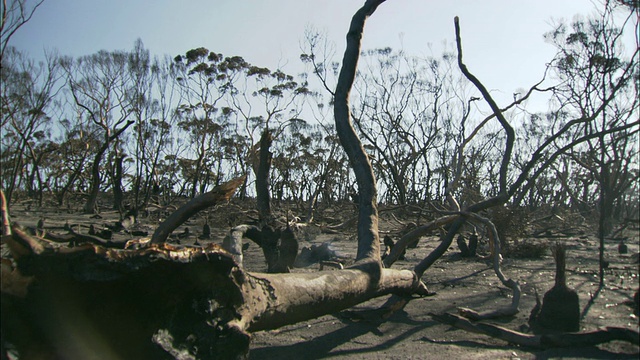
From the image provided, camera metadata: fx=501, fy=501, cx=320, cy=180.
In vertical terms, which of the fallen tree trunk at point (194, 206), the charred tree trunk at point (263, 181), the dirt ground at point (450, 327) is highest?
the charred tree trunk at point (263, 181)

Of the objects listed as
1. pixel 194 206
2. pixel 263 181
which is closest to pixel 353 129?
pixel 194 206

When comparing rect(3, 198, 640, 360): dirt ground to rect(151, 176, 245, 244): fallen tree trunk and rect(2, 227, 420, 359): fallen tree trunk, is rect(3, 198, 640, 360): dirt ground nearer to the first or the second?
rect(2, 227, 420, 359): fallen tree trunk

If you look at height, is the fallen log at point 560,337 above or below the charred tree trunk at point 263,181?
below

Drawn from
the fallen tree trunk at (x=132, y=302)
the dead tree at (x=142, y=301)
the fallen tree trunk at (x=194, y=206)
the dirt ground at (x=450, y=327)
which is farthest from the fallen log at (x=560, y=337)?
the fallen tree trunk at (x=194, y=206)

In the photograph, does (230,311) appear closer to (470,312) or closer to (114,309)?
(114,309)

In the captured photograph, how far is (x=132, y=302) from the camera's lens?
2.41 metres

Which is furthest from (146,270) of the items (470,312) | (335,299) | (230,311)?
(470,312)

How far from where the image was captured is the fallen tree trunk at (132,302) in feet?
7.00

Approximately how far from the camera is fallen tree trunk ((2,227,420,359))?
213 cm

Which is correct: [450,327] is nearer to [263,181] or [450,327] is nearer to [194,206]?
[194,206]

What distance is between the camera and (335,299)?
326cm

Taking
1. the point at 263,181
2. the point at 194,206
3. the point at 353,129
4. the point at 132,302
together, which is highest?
the point at 353,129

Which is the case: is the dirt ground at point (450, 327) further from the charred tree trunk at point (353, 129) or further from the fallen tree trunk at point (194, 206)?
the fallen tree trunk at point (194, 206)

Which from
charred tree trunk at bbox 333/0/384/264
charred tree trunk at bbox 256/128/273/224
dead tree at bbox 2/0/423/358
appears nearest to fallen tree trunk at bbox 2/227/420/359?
dead tree at bbox 2/0/423/358
